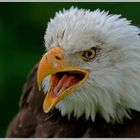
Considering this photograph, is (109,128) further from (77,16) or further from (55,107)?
(77,16)

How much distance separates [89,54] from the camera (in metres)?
2.39

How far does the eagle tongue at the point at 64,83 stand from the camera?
2.39m

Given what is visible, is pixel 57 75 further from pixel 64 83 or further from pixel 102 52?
pixel 102 52

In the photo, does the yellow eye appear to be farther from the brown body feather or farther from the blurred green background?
the blurred green background

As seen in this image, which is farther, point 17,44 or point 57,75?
point 17,44

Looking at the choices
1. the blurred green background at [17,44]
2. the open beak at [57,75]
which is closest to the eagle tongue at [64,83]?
the open beak at [57,75]

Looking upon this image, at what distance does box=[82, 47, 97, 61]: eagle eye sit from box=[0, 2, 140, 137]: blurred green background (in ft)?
4.65

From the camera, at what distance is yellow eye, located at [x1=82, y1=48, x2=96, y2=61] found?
2389 mm

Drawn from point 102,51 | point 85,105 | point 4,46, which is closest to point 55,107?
point 85,105

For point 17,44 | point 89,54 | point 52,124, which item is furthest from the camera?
point 17,44

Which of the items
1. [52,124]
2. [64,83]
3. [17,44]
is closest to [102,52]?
[64,83]

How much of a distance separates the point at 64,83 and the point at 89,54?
0.37ft

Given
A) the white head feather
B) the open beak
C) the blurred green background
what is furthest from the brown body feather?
the blurred green background

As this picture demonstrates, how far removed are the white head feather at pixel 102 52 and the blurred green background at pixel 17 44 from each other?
1.37 meters
